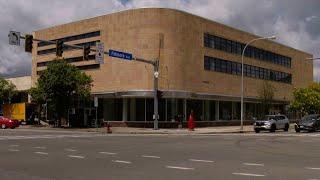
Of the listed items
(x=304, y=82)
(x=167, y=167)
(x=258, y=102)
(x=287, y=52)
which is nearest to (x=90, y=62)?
(x=258, y=102)

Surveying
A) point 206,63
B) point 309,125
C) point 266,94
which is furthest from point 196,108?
point 309,125

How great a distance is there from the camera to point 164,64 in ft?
186

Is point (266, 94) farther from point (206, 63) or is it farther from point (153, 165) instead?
point (153, 165)

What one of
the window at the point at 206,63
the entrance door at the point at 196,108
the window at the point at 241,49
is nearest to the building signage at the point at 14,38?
the entrance door at the point at 196,108

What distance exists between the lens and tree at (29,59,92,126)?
56.3 m

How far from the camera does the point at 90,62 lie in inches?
2517

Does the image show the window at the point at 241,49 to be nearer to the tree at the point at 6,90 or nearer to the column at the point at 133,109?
the column at the point at 133,109

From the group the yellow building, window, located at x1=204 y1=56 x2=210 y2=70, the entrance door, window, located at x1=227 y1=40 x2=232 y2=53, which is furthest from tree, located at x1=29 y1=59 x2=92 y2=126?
window, located at x1=227 y1=40 x2=232 y2=53

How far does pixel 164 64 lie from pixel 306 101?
1274 inches

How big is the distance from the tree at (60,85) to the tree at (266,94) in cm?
2606

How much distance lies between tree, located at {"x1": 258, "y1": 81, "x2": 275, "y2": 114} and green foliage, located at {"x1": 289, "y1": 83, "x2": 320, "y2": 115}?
6820mm

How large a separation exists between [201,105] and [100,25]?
570 inches

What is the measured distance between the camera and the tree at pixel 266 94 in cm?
7375

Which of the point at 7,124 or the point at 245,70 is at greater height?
the point at 245,70
